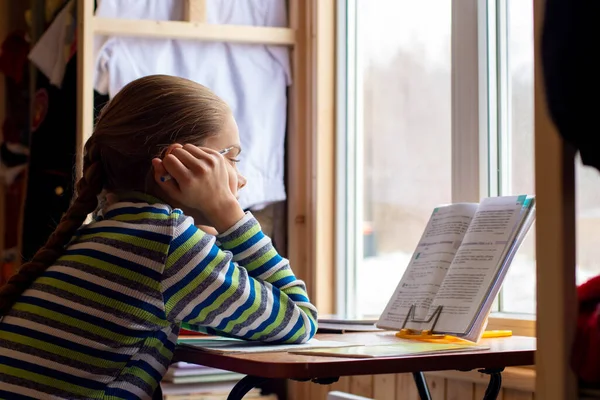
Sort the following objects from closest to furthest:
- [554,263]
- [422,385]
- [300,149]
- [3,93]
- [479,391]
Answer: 1. [554,263]
2. [422,385]
3. [479,391]
4. [300,149]
5. [3,93]

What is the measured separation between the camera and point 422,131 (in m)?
2.24

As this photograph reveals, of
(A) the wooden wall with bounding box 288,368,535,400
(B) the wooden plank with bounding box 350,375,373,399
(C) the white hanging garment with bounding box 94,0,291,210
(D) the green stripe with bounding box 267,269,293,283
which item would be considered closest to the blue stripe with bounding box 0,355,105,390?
(D) the green stripe with bounding box 267,269,293,283

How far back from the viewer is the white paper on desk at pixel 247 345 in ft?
4.23

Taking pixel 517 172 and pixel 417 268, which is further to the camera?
pixel 517 172

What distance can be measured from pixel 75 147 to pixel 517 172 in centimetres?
131

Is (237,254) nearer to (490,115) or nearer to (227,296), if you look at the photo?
(227,296)

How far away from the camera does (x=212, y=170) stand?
4.74 feet

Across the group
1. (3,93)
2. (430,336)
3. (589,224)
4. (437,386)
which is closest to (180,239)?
(430,336)

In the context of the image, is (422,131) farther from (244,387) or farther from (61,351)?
(61,351)

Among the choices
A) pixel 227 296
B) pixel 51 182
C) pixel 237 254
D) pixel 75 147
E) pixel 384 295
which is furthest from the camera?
pixel 51 182

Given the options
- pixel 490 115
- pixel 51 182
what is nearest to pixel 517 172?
pixel 490 115

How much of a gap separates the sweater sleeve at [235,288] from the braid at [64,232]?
21 centimetres

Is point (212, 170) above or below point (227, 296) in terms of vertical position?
above

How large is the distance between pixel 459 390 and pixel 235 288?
0.78 m
